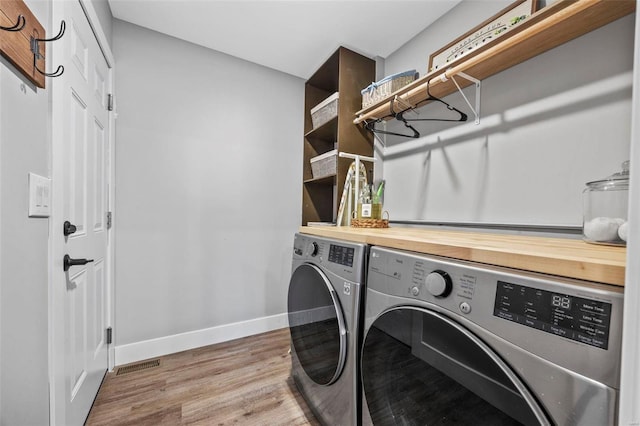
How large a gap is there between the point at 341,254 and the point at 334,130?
1514 mm

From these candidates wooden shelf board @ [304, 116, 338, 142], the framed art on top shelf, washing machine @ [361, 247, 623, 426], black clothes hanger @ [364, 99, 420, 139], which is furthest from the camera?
wooden shelf board @ [304, 116, 338, 142]

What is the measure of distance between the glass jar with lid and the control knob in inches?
20.7

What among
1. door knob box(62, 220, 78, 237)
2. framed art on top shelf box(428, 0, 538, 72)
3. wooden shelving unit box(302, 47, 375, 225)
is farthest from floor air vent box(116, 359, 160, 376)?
framed art on top shelf box(428, 0, 538, 72)

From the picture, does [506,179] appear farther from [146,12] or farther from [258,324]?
[146,12]

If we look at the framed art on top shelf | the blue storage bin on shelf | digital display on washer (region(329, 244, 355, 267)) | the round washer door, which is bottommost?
the round washer door

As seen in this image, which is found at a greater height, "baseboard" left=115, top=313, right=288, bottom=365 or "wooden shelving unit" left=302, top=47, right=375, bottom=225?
"wooden shelving unit" left=302, top=47, right=375, bottom=225

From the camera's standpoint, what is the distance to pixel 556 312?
48 cm

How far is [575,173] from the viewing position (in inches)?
41.6

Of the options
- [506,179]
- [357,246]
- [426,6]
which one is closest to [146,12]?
[426,6]

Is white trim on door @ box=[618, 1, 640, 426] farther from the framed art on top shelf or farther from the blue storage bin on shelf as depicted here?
the blue storage bin on shelf

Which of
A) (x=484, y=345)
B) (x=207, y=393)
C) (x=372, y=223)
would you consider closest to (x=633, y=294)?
(x=484, y=345)

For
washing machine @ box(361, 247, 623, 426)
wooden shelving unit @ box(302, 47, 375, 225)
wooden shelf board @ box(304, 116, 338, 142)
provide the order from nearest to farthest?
washing machine @ box(361, 247, 623, 426) → wooden shelving unit @ box(302, 47, 375, 225) → wooden shelf board @ box(304, 116, 338, 142)

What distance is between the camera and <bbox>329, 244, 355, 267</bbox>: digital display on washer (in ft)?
3.43

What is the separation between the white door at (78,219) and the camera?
96 centimetres
